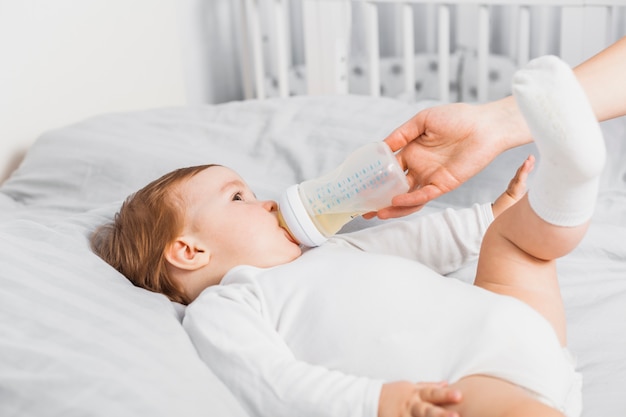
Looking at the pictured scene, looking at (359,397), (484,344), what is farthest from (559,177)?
(359,397)

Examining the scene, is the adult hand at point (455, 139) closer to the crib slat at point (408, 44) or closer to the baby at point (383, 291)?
the baby at point (383, 291)

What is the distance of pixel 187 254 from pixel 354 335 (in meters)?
0.29


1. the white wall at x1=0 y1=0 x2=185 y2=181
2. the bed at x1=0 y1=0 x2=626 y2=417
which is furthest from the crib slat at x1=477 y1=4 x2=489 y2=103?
the white wall at x1=0 y1=0 x2=185 y2=181

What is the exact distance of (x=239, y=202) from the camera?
3.76 feet

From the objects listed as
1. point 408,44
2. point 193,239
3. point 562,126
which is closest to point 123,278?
point 193,239

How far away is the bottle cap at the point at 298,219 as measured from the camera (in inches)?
43.1

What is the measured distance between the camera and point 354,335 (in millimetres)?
947

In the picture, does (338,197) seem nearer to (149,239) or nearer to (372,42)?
(149,239)

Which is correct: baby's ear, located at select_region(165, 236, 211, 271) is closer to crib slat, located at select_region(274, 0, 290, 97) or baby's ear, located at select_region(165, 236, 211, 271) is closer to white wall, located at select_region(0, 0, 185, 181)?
white wall, located at select_region(0, 0, 185, 181)

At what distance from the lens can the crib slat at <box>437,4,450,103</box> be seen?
1805mm

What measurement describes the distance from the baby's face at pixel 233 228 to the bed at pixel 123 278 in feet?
0.36

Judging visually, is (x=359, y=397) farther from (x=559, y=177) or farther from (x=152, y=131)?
(x=152, y=131)

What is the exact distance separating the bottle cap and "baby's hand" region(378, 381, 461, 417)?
1.02 feet

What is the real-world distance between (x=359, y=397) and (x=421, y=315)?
0.16 m
